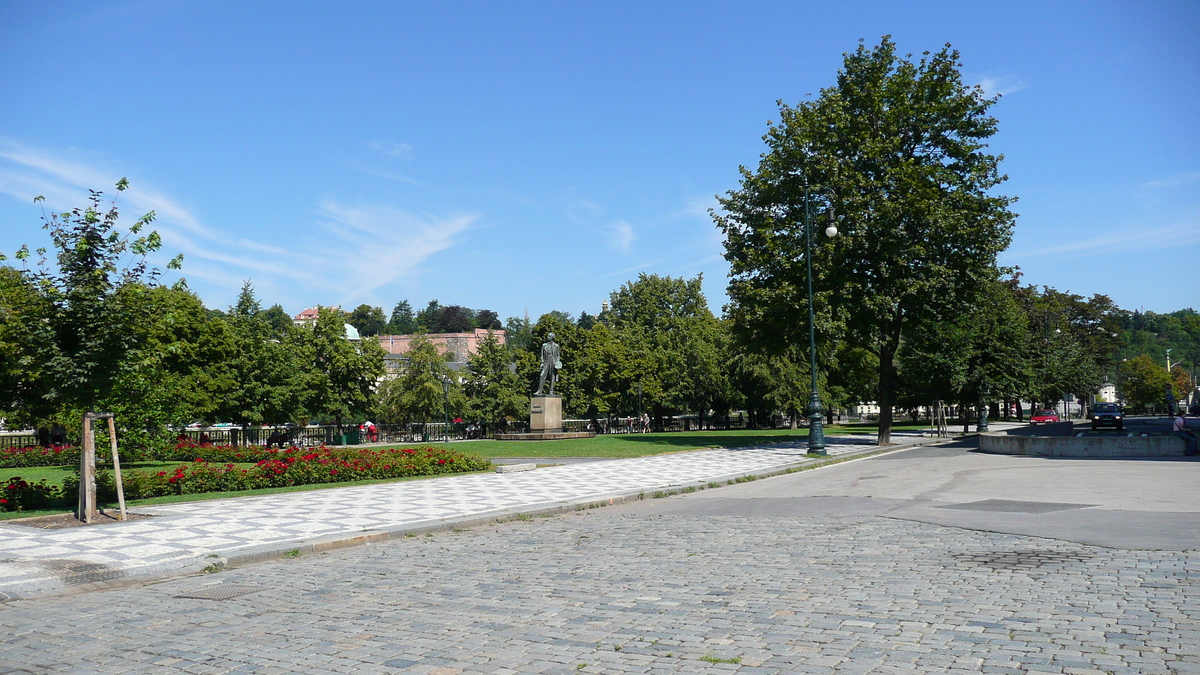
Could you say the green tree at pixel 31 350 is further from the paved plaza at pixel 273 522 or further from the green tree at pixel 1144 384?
the green tree at pixel 1144 384

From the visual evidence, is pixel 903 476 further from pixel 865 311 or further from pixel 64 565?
pixel 64 565

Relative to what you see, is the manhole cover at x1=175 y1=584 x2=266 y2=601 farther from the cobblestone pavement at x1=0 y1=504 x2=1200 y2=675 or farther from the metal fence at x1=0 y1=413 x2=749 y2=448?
the metal fence at x1=0 y1=413 x2=749 y2=448

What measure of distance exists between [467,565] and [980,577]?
5328 millimetres

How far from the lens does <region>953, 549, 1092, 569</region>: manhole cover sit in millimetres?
8406

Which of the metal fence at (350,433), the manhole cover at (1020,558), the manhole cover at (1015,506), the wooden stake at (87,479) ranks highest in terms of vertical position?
the wooden stake at (87,479)

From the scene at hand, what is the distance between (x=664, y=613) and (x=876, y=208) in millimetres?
28818

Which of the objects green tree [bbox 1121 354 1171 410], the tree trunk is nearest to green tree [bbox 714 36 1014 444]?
the tree trunk

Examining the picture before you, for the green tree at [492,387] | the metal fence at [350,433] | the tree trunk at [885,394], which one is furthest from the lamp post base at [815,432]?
the green tree at [492,387]

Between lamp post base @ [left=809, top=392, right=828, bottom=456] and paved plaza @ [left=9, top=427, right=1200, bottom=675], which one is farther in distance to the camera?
lamp post base @ [left=809, top=392, right=828, bottom=456]

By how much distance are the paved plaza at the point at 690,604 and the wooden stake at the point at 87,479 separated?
518 centimetres

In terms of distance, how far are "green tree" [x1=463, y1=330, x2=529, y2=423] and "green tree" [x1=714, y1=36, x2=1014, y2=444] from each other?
83.7 feet

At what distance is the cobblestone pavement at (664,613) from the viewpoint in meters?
5.40

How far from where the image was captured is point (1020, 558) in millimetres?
8773

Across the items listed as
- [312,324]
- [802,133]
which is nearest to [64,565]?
[802,133]
